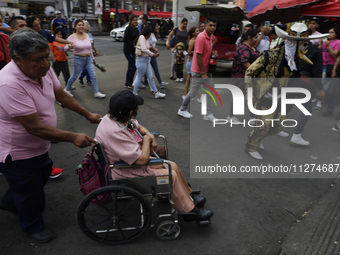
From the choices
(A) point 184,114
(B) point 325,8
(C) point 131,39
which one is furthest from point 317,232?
(B) point 325,8

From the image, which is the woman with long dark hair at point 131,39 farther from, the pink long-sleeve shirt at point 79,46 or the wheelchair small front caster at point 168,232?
the wheelchair small front caster at point 168,232

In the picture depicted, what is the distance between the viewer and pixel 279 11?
8180 millimetres

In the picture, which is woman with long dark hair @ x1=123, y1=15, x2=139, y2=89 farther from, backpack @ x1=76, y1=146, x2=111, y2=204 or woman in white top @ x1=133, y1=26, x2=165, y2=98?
backpack @ x1=76, y1=146, x2=111, y2=204

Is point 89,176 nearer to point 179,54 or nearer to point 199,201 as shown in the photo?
point 199,201

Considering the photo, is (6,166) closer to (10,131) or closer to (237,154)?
(10,131)

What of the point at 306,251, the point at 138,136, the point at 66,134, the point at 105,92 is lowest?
the point at 306,251

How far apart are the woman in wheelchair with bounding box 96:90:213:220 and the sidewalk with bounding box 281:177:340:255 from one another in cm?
87

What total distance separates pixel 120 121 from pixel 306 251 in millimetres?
2122

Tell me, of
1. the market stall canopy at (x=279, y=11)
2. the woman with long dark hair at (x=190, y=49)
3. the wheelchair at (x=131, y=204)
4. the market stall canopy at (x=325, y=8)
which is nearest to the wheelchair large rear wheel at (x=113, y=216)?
the wheelchair at (x=131, y=204)

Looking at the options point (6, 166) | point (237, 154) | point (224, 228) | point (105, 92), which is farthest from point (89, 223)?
point (105, 92)

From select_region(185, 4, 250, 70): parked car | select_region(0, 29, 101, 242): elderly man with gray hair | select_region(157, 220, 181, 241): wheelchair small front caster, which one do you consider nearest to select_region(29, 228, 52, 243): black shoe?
select_region(0, 29, 101, 242): elderly man with gray hair

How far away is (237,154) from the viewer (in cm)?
424

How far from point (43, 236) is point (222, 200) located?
6.43 feet

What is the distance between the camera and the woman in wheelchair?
2.23 m
